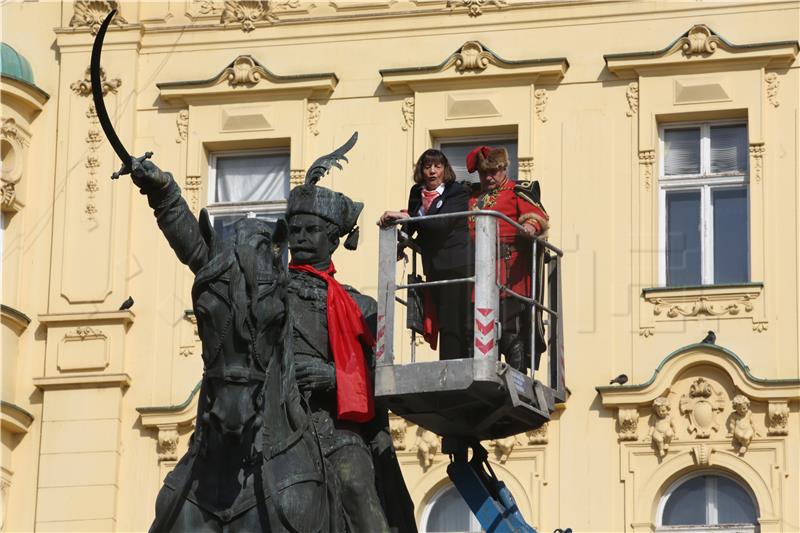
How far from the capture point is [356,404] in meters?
14.4

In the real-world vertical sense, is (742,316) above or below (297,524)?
above

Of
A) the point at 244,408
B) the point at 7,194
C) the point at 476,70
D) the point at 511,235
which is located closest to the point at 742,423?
the point at 476,70

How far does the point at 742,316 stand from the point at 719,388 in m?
0.73

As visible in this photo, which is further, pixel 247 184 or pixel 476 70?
pixel 247 184

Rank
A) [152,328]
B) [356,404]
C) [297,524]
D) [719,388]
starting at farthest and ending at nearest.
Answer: [152,328] → [719,388] → [356,404] → [297,524]

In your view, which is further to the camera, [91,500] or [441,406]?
[91,500]

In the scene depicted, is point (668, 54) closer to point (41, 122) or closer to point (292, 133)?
point (292, 133)

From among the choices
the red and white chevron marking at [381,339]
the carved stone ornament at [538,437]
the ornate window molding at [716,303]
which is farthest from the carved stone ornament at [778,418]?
the red and white chevron marking at [381,339]

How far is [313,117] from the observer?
26.1 meters

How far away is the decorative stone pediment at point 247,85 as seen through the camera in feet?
85.5

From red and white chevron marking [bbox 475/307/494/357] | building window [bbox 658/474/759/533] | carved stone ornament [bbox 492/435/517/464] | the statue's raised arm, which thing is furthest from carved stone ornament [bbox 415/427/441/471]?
the statue's raised arm

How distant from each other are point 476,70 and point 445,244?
34.5 feet

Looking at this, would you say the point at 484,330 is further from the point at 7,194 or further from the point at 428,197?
the point at 7,194

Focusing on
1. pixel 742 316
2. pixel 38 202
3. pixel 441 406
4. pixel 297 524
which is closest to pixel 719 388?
pixel 742 316
